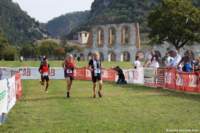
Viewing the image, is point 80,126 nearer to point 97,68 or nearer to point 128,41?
point 97,68

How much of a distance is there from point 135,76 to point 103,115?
18996mm

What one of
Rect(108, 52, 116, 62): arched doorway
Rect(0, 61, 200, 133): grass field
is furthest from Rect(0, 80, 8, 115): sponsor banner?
Rect(108, 52, 116, 62): arched doorway

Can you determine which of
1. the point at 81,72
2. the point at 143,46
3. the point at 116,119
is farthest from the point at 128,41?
the point at 116,119

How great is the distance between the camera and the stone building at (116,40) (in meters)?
112

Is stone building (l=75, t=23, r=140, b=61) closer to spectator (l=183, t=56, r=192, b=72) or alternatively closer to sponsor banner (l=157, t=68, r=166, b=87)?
sponsor banner (l=157, t=68, r=166, b=87)

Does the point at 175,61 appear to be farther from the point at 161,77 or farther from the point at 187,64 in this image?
the point at 187,64

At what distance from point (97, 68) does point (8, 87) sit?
18.3 feet

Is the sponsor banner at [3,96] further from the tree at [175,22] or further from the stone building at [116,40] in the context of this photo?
the stone building at [116,40]

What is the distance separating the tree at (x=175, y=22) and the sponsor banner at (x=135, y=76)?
49337 mm

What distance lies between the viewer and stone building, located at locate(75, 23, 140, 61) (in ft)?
366

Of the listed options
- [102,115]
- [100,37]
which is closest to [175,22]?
[100,37]

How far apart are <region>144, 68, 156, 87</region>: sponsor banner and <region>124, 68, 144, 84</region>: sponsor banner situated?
2.19ft

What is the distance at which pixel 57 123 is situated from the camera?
1336 cm

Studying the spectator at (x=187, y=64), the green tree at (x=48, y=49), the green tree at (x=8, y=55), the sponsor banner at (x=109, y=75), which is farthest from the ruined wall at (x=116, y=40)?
the spectator at (x=187, y=64)
